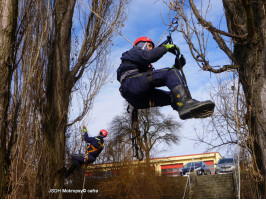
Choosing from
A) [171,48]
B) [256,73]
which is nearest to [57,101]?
[171,48]

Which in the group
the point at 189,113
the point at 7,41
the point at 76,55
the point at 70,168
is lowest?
the point at 70,168

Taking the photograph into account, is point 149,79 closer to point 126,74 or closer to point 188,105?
point 126,74

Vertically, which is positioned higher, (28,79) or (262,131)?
(28,79)

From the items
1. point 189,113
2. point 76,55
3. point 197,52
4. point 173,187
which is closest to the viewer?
point 189,113

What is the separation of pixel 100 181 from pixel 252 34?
26.7ft

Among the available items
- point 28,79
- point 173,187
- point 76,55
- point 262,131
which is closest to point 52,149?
point 28,79

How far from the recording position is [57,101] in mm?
7324

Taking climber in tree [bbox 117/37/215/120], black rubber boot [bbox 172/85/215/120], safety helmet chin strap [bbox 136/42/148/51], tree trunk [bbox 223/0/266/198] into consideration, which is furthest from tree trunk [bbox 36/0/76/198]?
tree trunk [bbox 223/0/266/198]

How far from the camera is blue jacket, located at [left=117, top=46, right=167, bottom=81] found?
3439mm

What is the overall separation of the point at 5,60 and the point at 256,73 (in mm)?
3420

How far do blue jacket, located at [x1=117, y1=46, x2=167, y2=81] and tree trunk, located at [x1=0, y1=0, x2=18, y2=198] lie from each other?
1693 mm

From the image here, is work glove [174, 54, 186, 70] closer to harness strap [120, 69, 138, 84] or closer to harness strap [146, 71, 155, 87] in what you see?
harness strap [146, 71, 155, 87]

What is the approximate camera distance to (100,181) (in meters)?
10.2

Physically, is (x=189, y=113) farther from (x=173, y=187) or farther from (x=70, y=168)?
(x=173, y=187)
